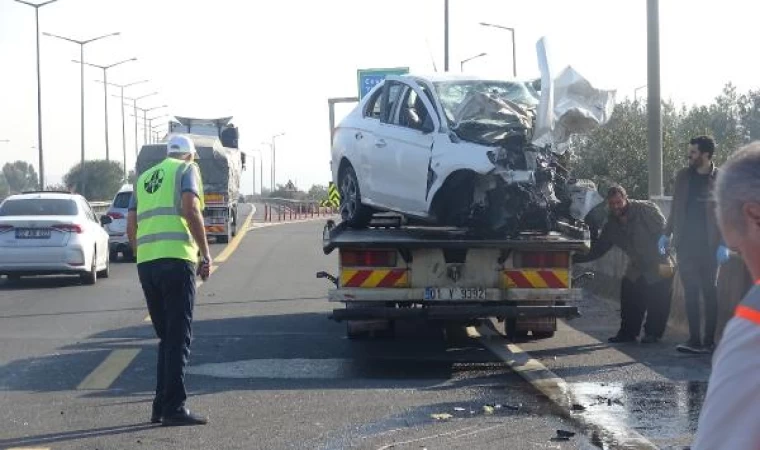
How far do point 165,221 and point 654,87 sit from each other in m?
9.02

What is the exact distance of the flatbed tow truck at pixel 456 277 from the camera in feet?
36.0

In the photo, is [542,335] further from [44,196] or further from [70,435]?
[44,196]

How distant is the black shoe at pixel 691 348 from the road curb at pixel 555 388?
136 centimetres

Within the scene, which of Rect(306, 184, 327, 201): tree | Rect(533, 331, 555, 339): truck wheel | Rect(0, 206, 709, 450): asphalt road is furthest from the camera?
Rect(306, 184, 327, 201): tree

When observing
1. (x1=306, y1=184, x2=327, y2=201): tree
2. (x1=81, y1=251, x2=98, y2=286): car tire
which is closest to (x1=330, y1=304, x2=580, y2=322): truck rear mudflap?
(x1=81, y1=251, x2=98, y2=286): car tire

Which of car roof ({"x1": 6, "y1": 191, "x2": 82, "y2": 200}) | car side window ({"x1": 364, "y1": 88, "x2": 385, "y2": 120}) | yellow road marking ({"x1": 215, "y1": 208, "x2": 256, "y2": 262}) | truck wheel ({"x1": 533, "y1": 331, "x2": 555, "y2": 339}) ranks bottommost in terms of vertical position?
yellow road marking ({"x1": 215, "y1": 208, "x2": 256, "y2": 262})

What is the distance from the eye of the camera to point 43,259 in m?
19.8

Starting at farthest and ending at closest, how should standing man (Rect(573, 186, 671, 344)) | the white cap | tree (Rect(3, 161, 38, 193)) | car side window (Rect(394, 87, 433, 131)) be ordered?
tree (Rect(3, 161, 38, 193)), standing man (Rect(573, 186, 671, 344)), car side window (Rect(394, 87, 433, 131)), the white cap

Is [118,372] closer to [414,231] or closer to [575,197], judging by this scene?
[414,231]

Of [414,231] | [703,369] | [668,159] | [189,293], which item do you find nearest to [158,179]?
[189,293]

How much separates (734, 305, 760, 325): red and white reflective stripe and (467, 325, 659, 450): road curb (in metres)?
5.03

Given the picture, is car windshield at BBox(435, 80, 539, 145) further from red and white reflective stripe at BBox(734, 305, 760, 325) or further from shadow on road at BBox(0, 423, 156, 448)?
red and white reflective stripe at BBox(734, 305, 760, 325)

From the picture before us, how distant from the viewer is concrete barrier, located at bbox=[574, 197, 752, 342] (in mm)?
11634

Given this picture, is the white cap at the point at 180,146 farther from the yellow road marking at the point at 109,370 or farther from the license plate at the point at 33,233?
the license plate at the point at 33,233
